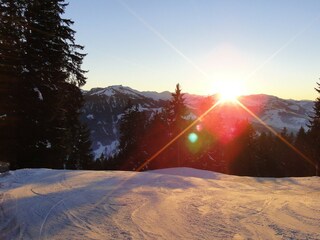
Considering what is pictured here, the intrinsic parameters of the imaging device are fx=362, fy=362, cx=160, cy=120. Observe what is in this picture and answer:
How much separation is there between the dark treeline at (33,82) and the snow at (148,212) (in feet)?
33.5

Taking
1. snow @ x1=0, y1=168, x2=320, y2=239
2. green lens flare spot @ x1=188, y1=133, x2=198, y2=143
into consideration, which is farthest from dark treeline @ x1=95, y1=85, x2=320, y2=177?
snow @ x1=0, y1=168, x2=320, y2=239

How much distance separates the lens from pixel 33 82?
23.2 metres

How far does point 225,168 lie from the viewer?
52562mm

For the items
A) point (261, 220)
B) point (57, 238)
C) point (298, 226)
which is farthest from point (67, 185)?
point (298, 226)

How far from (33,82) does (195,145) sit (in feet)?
97.4

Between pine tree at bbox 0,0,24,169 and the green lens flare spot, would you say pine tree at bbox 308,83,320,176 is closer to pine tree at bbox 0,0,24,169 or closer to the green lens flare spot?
the green lens flare spot

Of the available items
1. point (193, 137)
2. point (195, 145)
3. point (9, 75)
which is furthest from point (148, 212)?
point (195, 145)

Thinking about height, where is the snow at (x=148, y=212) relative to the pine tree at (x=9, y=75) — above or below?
below

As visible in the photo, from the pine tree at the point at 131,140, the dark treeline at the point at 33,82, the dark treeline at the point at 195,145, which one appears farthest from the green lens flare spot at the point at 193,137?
the dark treeline at the point at 33,82

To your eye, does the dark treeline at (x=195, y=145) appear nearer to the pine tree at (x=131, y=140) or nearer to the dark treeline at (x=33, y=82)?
the pine tree at (x=131, y=140)

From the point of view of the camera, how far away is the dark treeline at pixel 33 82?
21703mm

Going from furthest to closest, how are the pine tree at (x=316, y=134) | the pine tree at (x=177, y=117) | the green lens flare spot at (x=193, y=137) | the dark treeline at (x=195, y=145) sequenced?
1. the green lens flare spot at (x=193, y=137)
2. the dark treeline at (x=195, y=145)
3. the pine tree at (x=177, y=117)
4. the pine tree at (x=316, y=134)

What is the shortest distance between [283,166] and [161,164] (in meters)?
29.2

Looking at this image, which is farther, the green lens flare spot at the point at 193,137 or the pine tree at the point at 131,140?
the green lens flare spot at the point at 193,137
